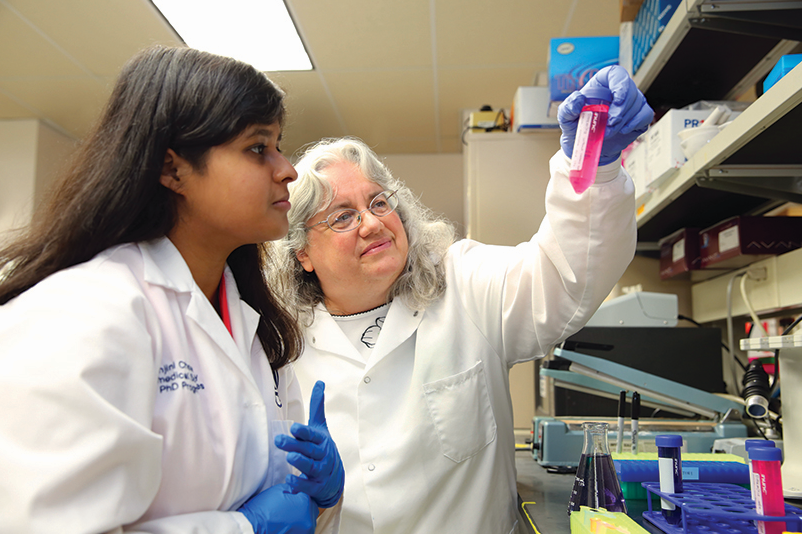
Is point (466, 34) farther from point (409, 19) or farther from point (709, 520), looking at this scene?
point (709, 520)

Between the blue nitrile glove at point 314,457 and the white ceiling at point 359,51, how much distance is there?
1.59 m

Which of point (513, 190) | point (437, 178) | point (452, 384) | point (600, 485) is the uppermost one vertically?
point (437, 178)

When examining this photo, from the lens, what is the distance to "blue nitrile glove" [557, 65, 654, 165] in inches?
38.4

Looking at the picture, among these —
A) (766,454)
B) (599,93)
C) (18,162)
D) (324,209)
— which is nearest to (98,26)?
(18,162)

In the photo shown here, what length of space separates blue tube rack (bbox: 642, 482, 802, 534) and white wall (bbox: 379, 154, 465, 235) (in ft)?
11.5

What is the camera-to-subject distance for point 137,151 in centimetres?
74

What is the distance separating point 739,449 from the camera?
133cm

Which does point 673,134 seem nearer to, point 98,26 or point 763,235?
point 763,235

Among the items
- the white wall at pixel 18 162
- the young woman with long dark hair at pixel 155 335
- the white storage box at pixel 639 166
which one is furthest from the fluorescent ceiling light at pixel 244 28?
the young woman with long dark hair at pixel 155 335

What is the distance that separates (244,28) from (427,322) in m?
2.12

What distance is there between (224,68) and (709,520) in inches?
39.6

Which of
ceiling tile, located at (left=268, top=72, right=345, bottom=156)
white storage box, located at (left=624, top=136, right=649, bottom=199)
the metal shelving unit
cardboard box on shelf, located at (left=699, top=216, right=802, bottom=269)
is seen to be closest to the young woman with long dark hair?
the metal shelving unit

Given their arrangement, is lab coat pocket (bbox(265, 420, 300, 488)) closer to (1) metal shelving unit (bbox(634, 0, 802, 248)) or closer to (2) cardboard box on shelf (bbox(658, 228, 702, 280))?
(1) metal shelving unit (bbox(634, 0, 802, 248))

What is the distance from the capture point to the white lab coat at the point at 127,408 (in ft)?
1.85
